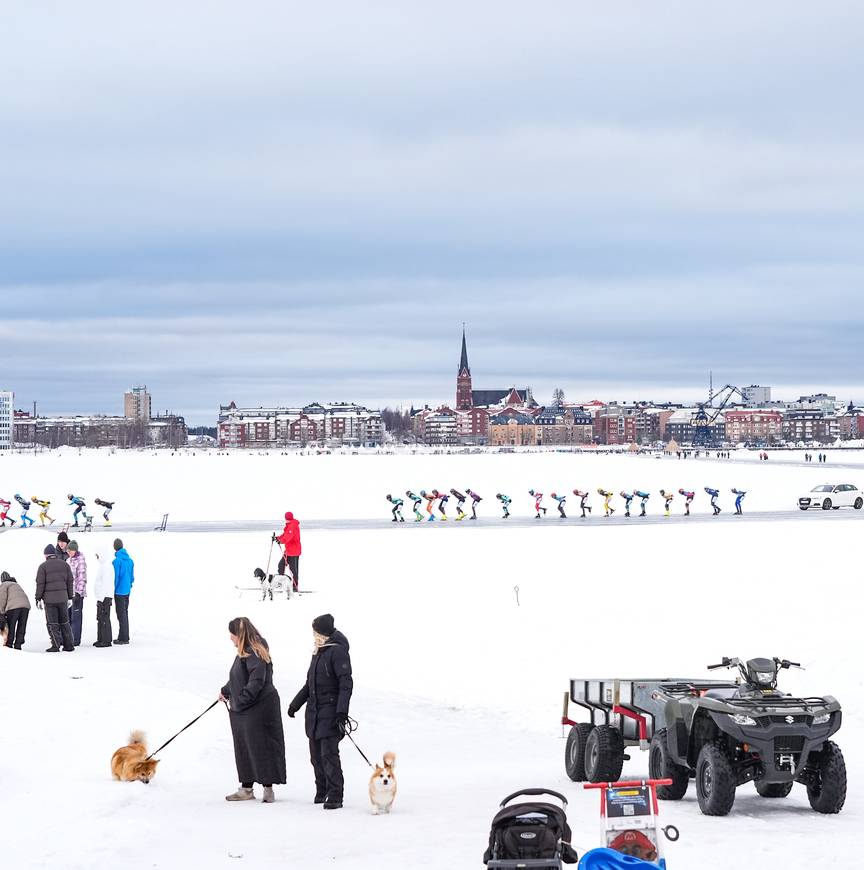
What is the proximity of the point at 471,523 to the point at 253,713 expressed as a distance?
33.9 m

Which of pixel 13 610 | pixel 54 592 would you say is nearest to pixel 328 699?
pixel 54 592

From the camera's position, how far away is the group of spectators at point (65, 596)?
19609 millimetres

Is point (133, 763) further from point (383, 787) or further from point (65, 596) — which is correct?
point (65, 596)

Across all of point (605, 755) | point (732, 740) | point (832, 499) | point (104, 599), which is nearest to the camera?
point (732, 740)

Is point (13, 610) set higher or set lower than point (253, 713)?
lower

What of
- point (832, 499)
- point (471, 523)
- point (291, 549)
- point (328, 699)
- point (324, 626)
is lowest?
point (471, 523)

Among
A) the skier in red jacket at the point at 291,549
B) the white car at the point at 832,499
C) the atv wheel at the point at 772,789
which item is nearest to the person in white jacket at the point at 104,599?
the skier in red jacket at the point at 291,549

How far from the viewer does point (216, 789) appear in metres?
12.1

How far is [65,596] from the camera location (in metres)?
19.8

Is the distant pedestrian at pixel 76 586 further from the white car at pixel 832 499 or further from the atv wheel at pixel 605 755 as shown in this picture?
the white car at pixel 832 499

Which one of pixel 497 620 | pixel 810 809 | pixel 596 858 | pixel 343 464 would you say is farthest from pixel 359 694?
pixel 343 464

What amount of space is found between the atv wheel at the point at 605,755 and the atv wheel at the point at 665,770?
1.53 ft

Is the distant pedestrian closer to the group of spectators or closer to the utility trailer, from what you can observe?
the group of spectators

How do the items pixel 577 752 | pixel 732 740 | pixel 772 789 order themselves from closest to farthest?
pixel 732 740 → pixel 772 789 → pixel 577 752
